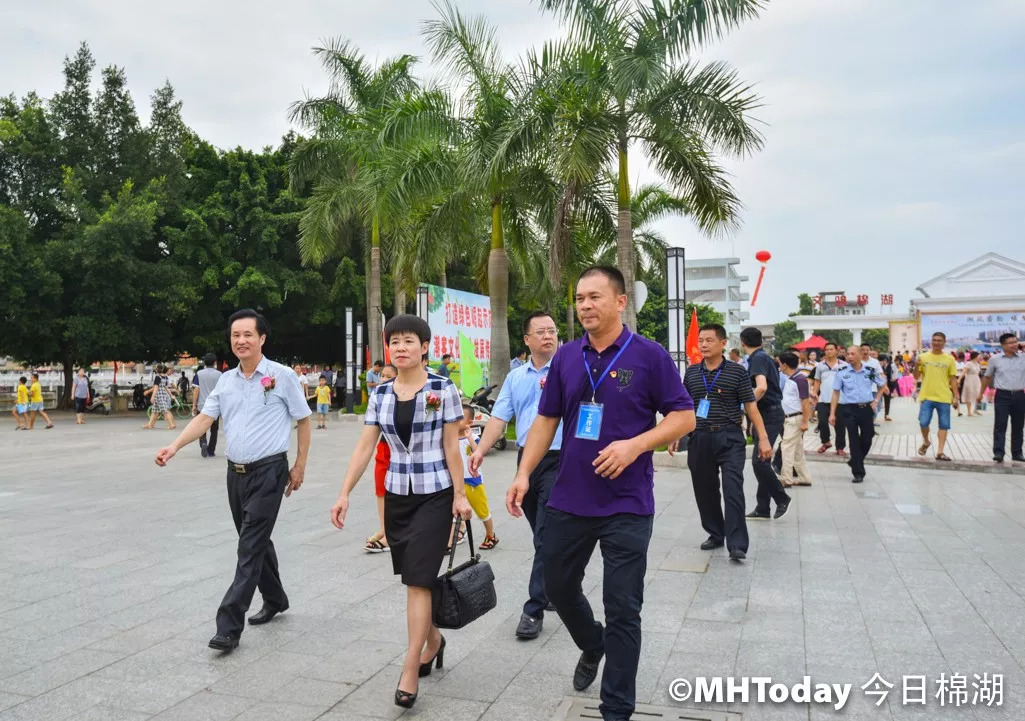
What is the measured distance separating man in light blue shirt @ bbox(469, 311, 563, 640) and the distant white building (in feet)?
320

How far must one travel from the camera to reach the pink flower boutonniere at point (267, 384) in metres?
4.42

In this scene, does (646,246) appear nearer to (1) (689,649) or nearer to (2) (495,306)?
(2) (495,306)

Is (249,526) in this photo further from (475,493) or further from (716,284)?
(716,284)

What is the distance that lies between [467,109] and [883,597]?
12129mm

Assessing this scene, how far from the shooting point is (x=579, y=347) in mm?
3330

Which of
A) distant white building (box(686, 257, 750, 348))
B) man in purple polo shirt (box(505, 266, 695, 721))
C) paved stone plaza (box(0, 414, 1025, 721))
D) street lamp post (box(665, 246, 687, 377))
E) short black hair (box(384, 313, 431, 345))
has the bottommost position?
paved stone plaza (box(0, 414, 1025, 721))

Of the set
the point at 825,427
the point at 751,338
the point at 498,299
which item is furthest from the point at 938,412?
the point at 498,299

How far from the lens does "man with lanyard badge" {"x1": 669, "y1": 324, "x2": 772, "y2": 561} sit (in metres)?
5.93

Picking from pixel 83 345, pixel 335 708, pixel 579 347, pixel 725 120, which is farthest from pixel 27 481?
pixel 83 345

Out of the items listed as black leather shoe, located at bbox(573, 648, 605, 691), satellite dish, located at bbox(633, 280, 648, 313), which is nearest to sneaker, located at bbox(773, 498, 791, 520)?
black leather shoe, located at bbox(573, 648, 605, 691)

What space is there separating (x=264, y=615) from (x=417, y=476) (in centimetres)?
171

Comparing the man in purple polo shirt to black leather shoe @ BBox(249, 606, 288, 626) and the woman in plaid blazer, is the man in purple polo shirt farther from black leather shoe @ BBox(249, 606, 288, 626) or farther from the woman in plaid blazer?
black leather shoe @ BBox(249, 606, 288, 626)

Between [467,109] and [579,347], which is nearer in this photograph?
[579,347]

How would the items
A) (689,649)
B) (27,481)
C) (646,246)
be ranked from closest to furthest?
(689,649) → (27,481) → (646,246)
